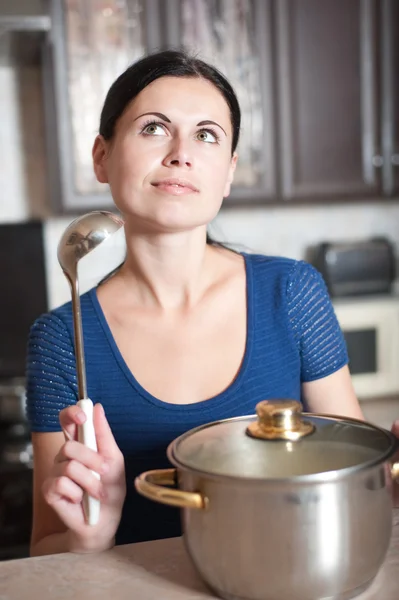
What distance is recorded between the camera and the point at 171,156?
0.88 metres

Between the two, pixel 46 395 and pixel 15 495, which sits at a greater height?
pixel 46 395

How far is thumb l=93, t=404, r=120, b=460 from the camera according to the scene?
2.25 feet

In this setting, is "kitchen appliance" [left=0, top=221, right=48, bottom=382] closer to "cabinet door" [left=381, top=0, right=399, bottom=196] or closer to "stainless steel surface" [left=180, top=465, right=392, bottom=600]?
"cabinet door" [left=381, top=0, right=399, bottom=196]

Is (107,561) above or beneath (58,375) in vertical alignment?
beneath

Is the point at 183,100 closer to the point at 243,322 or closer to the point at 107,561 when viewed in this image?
the point at 243,322

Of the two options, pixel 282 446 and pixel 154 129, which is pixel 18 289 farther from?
pixel 282 446

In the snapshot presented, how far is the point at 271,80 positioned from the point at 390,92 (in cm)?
39

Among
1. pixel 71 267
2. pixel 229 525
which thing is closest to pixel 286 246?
pixel 71 267

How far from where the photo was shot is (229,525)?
521mm

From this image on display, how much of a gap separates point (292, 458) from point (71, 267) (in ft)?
0.97

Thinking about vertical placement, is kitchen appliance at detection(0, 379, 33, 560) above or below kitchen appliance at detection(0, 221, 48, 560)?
below

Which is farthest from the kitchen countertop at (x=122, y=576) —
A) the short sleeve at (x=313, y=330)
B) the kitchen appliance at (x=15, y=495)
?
the kitchen appliance at (x=15, y=495)

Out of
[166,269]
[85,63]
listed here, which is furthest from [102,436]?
[85,63]

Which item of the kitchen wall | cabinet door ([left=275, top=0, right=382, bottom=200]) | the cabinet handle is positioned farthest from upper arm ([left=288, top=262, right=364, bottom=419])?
the cabinet handle
